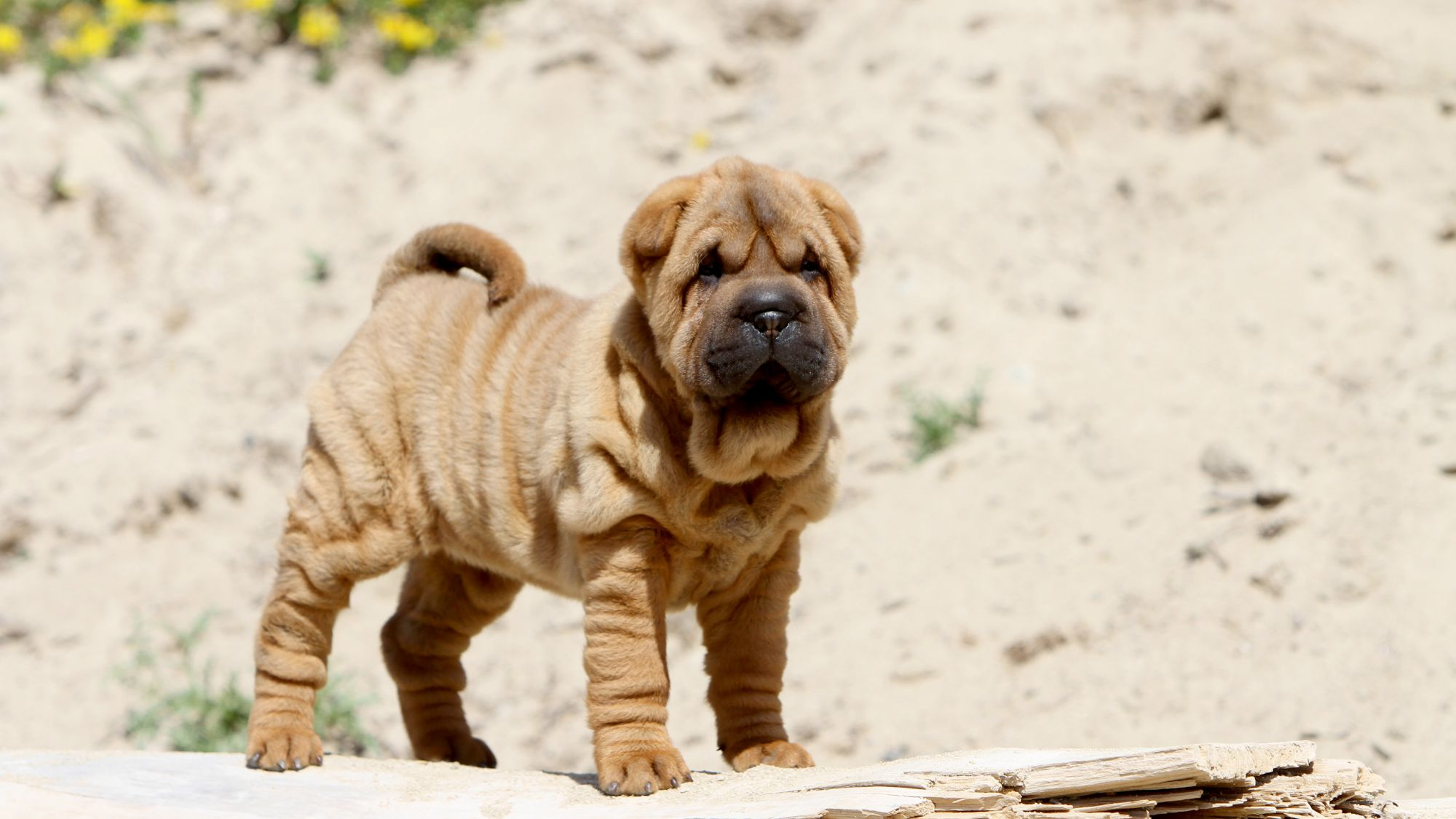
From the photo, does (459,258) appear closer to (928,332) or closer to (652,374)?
(652,374)

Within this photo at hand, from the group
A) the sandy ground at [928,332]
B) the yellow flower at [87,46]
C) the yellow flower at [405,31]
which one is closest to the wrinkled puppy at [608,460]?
the sandy ground at [928,332]

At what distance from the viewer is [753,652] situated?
474 centimetres

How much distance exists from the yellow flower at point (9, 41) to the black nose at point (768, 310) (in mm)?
7820

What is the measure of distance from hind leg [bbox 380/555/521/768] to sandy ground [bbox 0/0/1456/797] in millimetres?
1321

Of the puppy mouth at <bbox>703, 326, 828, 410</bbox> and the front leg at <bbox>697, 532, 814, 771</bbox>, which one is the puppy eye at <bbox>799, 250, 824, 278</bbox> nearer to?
the puppy mouth at <bbox>703, 326, 828, 410</bbox>

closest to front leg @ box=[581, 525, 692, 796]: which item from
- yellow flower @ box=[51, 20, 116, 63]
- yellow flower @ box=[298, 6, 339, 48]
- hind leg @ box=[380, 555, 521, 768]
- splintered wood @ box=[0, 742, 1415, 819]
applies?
splintered wood @ box=[0, 742, 1415, 819]

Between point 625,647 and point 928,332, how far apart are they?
4083mm

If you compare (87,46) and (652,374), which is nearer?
(652,374)

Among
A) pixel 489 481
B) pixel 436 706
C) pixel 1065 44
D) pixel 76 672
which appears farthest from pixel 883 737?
pixel 1065 44

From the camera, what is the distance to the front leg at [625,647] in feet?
14.2

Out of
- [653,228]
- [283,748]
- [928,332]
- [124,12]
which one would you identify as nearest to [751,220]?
[653,228]

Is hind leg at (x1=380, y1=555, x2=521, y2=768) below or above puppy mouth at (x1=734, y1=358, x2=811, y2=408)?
below

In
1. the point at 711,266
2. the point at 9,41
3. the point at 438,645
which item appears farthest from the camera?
the point at 9,41

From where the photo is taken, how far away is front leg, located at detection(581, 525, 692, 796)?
4.34m
